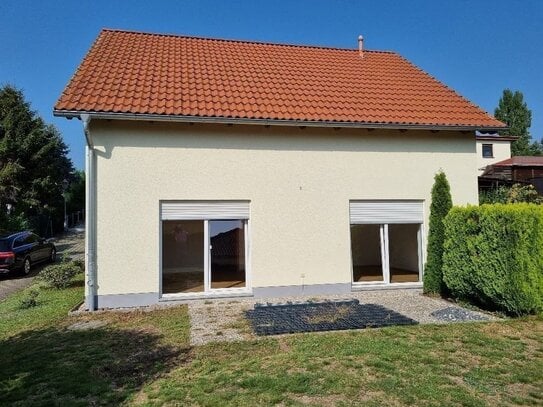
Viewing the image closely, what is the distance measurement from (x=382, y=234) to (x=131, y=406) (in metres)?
8.13

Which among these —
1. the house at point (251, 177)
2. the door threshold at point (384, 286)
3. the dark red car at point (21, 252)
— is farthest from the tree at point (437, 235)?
the dark red car at point (21, 252)

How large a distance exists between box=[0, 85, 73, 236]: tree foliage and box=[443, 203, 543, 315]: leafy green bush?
28603 mm

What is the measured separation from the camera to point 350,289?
10547 millimetres

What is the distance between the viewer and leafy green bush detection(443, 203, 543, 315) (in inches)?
307

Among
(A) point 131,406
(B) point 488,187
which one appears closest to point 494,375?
(A) point 131,406

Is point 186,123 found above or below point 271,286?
above

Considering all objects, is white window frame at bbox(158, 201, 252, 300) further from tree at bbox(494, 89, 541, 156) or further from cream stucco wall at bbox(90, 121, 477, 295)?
tree at bbox(494, 89, 541, 156)

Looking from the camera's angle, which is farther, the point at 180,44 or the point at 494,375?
the point at 180,44

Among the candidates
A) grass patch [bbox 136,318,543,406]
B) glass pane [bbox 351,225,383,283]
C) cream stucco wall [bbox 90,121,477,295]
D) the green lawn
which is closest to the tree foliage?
cream stucco wall [bbox 90,121,477,295]

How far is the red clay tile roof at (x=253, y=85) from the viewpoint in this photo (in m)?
10.0

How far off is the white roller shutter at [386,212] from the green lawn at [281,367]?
154 inches

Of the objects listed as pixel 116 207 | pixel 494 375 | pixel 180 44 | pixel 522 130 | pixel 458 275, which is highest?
pixel 522 130

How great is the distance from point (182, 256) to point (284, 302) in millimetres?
2643

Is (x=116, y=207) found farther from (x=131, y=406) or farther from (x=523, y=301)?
(x=523, y=301)
